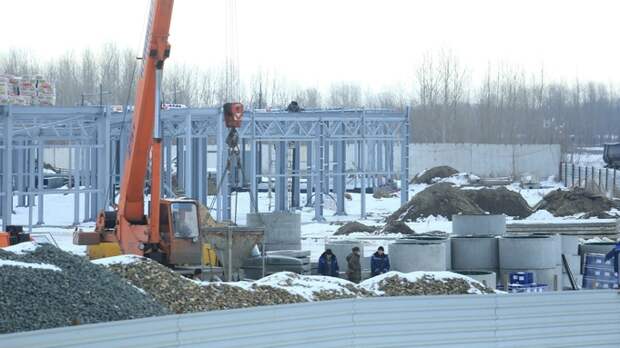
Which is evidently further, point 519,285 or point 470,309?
point 519,285

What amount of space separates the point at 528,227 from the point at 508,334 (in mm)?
16911

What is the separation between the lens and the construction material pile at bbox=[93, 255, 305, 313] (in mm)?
12516

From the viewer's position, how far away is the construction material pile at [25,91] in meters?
28.0

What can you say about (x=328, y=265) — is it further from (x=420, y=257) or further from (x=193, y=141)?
(x=193, y=141)

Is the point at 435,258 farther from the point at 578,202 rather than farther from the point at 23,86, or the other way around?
the point at 578,202

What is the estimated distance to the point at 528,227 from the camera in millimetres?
27453

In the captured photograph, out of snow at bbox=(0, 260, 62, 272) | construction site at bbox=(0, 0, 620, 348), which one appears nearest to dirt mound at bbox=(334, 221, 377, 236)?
construction site at bbox=(0, 0, 620, 348)

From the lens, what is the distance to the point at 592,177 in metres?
53.5

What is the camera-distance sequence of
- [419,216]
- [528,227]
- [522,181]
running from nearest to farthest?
1. [528,227]
2. [419,216]
3. [522,181]

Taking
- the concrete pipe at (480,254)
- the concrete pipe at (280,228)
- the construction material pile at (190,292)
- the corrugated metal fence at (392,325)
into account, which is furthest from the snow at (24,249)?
the concrete pipe at (280,228)

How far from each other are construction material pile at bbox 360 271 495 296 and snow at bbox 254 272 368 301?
72 centimetres

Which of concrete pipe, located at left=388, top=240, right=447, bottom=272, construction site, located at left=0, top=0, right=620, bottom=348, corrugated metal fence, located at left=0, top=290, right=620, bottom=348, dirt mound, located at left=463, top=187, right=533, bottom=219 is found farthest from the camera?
dirt mound, located at left=463, top=187, right=533, bottom=219

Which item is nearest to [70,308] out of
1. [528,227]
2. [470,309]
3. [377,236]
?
[470,309]

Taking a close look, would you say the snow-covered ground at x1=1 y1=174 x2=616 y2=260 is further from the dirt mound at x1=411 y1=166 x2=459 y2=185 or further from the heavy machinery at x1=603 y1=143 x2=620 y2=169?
the dirt mound at x1=411 y1=166 x2=459 y2=185
